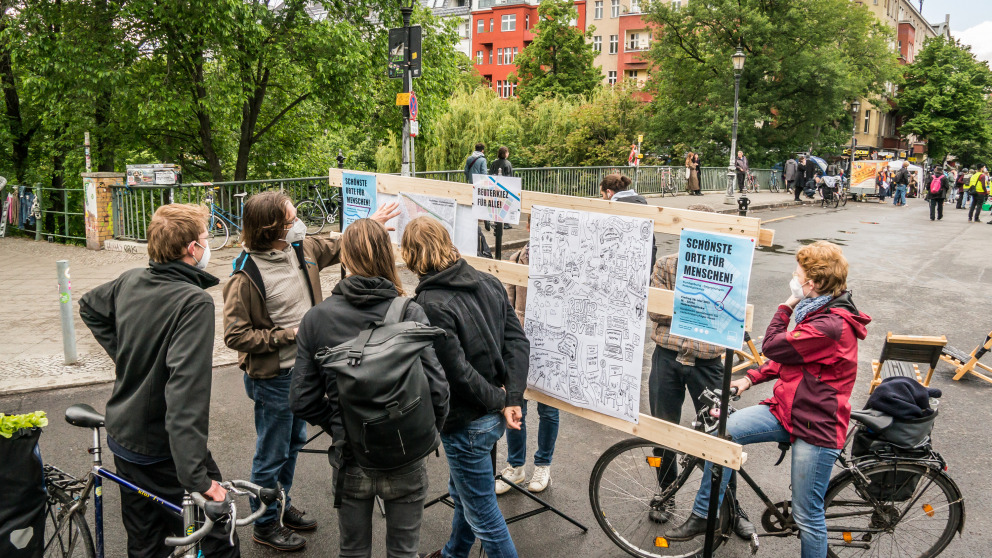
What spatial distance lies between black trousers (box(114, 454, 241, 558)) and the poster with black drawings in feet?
5.91

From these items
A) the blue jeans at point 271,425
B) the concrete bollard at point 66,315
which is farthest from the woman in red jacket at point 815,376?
the concrete bollard at point 66,315

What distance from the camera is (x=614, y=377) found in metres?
3.74

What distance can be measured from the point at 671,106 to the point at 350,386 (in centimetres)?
4309

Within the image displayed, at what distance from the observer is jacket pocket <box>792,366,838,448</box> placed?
3.42 m

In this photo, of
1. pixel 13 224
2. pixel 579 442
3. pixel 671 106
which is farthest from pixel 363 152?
pixel 579 442

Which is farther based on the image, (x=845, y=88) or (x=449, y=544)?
(x=845, y=88)

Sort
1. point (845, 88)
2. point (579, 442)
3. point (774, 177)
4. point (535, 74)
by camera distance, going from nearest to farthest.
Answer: point (579, 442)
point (774, 177)
point (845, 88)
point (535, 74)

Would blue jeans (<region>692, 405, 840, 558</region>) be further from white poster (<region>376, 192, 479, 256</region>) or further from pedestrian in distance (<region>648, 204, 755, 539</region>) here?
white poster (<region>376, 192, 479, 256</region>)

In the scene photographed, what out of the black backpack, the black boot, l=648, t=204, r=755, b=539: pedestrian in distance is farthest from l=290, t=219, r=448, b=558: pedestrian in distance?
l=648, t=204, r=755, b=539: pedestrian in distance

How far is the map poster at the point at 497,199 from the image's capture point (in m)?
4.15

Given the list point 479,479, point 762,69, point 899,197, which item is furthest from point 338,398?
point 762,69

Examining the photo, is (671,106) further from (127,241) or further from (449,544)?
(449,544)

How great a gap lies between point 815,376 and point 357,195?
10.5 ft

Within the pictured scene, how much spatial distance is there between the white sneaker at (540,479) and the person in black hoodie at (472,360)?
1431mm
